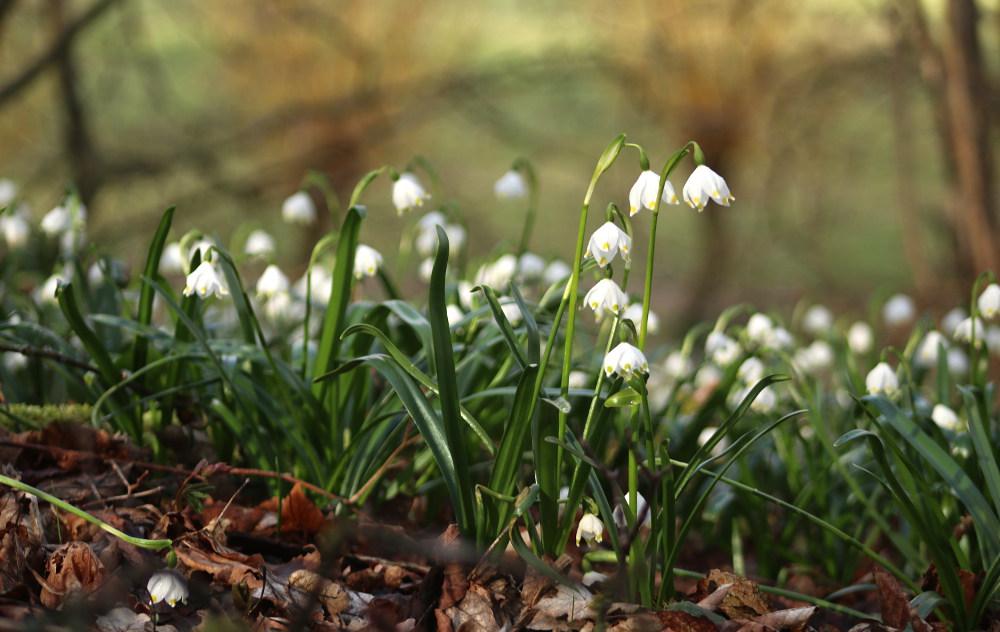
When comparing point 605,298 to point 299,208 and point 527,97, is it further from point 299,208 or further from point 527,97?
point 527,97

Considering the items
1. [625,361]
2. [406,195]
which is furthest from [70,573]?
[406,195]

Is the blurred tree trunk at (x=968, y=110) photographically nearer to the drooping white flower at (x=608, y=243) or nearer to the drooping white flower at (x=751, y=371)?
the drooping white flower at (x=751, y=371)

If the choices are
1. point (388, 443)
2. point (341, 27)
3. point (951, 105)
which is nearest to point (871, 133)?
point (951, 105)

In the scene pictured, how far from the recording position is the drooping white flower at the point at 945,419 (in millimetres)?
2129

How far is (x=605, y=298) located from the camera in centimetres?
157

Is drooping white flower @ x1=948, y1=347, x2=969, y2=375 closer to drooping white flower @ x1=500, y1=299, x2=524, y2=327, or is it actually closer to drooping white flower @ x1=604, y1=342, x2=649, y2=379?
drooping white flower @ x1=500, y1=299, x2=524, y2=327

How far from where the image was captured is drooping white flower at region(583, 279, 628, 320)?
1559mm

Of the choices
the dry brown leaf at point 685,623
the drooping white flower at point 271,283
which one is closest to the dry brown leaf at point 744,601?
the dry brown leaf at point 685,623

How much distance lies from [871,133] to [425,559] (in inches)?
242

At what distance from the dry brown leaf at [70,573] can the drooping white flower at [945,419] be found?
1.87 m

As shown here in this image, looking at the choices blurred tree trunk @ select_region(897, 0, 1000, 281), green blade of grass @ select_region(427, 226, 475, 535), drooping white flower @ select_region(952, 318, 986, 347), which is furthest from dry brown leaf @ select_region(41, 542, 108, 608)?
blurred tree trunk @ select_region(897, 0, 1000, 281)

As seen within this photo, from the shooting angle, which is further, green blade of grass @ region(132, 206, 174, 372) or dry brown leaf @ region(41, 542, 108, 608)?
green blade of grass @ region(132, 206, 174, 372)

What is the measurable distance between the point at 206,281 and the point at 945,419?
1.76 meters

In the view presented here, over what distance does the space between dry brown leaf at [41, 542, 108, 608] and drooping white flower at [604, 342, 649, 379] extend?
0.94m
